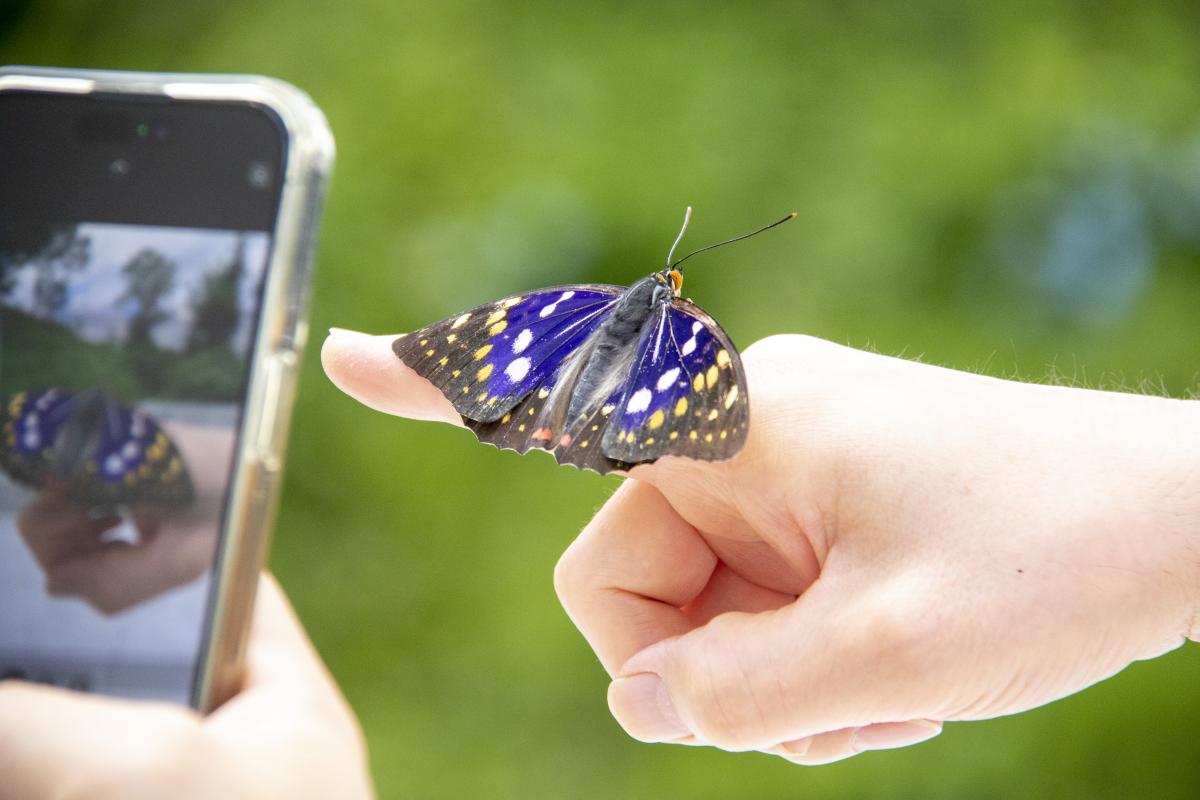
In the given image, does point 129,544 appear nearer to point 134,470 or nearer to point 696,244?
point 134,470

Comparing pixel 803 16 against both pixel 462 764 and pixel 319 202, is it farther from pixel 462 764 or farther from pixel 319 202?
pixel 319 202

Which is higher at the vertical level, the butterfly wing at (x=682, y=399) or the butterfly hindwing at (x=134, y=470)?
the butterfly wing at (x=682, y=399)

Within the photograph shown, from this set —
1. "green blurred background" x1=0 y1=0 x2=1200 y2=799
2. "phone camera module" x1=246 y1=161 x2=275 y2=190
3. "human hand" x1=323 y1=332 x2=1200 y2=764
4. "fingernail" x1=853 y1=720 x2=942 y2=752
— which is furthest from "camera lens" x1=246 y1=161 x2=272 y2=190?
"green blurred background" x1=0 y1=0 x2=1200 y2=799

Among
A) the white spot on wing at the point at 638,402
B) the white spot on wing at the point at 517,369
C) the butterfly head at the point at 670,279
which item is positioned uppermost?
the butterfly head at the point at 670,279

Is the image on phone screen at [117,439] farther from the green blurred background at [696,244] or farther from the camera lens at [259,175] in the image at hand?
the green blurred background at [696,244]

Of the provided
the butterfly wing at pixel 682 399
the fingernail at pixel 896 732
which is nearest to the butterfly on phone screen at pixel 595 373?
the butterfly wing at pixel 682 399

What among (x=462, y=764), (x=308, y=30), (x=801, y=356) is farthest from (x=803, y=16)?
(x=801, y=356)

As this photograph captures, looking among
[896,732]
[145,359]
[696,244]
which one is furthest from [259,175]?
[696,244]
